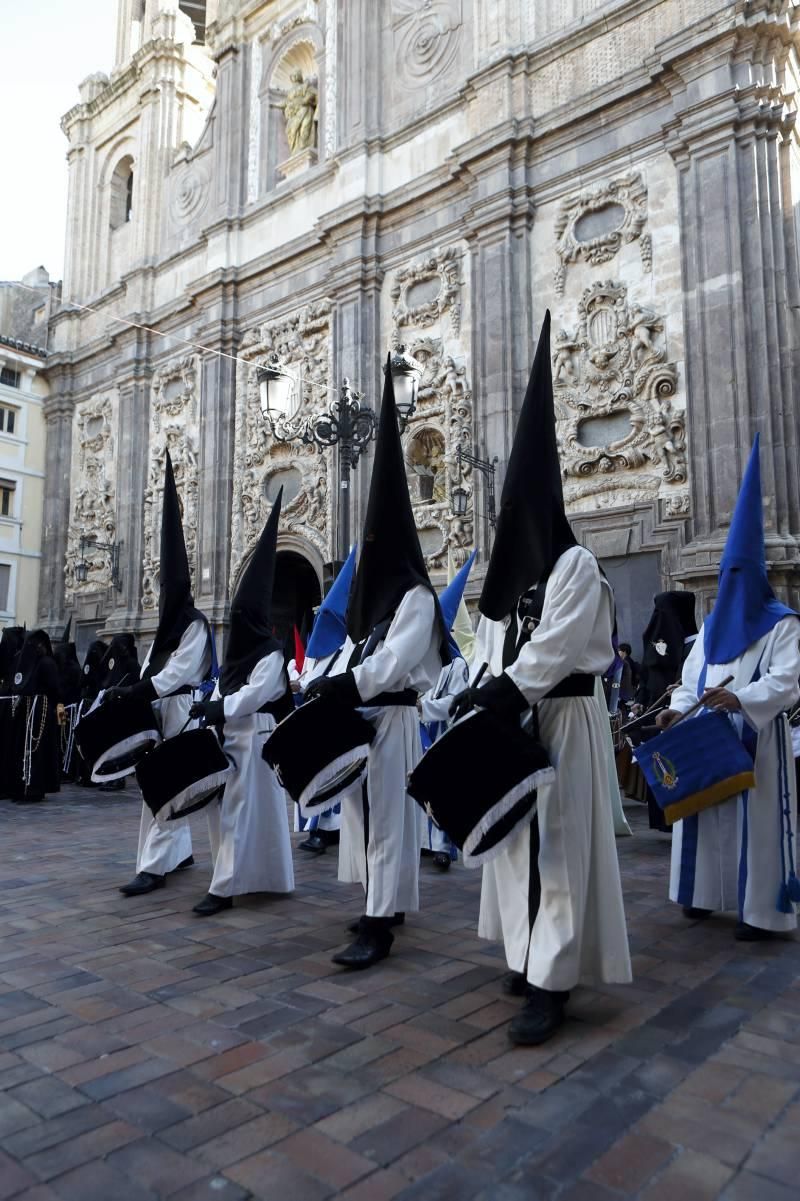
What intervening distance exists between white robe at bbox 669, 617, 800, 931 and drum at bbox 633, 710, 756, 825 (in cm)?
17

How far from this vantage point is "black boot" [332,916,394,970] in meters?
3.98

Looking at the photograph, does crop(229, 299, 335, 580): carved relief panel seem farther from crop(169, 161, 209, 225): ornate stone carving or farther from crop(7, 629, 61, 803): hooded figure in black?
crop(7, 629, 61, 803): hooded figure in black

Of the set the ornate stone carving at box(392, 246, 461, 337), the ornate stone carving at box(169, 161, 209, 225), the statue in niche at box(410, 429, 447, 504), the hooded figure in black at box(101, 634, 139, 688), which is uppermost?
the ornate stone carving at box(169, 161, 209, 225)

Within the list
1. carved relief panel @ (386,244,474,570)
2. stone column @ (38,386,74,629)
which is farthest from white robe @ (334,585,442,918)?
stone column @ (38,386,74,629)

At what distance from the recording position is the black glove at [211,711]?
5199 millimetres

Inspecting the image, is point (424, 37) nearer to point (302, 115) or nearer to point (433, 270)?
point (302, 115)

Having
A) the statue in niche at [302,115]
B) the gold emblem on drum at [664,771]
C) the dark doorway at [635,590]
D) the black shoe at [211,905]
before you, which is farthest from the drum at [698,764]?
the statue in niche at [302,115]

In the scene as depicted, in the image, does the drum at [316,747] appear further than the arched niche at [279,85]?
No

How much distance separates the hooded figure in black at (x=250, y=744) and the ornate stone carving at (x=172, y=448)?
1472 centimetres

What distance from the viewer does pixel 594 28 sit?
562 inches

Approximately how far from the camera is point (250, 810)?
17.6 ft

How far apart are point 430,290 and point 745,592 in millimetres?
13021

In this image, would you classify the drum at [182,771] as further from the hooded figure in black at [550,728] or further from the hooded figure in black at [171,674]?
the hooded figure in black at [550,728]

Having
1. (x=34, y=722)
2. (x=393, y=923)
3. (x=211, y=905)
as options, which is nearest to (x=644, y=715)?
(x=393, y=923)
